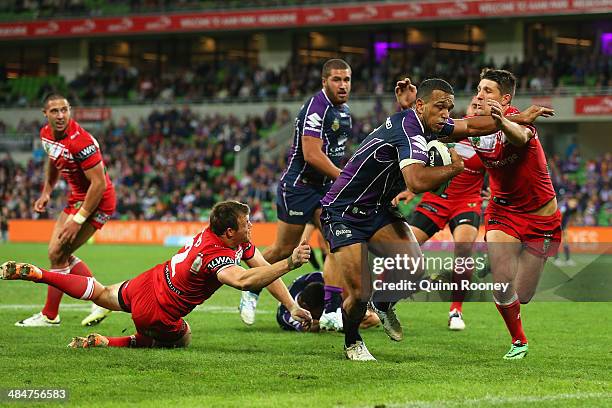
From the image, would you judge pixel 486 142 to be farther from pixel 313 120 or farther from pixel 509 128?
pixel 313 120

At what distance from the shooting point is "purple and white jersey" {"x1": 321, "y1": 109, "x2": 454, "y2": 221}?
7914mm

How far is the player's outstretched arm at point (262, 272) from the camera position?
7.30 meters

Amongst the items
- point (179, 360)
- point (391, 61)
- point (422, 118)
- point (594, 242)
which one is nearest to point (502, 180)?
point (422, 118)

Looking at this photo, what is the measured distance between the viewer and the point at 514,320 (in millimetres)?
8602

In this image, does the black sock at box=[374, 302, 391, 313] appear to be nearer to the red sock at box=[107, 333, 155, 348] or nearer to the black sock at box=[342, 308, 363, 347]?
the black sock at box=[342, 308, 363, 347]

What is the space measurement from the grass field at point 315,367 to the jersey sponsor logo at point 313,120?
2.25 m

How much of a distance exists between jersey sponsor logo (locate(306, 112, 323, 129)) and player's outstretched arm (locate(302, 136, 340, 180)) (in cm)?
13

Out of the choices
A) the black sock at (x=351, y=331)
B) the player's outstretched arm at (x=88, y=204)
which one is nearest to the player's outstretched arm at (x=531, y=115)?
the black sock at (x=351, y=331)

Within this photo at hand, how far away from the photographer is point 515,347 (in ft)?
28.0

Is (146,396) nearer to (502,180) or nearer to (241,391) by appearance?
(241,391)

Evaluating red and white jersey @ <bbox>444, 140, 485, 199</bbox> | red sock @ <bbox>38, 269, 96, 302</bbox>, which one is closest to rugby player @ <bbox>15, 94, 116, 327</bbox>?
red sock @ <bbox>38, 269, 96, 302</bbox>

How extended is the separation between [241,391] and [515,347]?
9.49ft

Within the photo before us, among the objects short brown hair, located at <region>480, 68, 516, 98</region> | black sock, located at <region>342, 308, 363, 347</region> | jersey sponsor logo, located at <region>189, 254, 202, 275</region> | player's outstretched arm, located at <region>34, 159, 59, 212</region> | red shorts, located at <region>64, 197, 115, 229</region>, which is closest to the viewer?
black sock, located at <region>342, 308, 363, 347</region>

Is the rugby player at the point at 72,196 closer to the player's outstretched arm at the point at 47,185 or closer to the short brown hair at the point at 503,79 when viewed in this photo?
the player's outstretched arm at the point at 47,185
